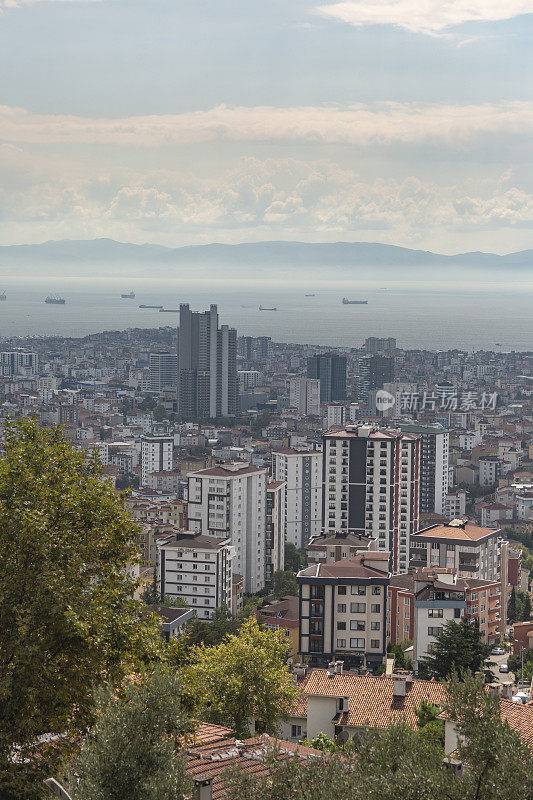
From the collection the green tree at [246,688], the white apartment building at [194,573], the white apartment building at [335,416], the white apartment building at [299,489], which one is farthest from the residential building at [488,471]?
the green tree at [246,688]

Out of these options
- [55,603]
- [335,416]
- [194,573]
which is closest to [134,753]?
[55,603]

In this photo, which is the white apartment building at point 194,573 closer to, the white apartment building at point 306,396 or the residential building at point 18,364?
the white apartment building at point 306,396

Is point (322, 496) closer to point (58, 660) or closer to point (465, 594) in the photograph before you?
point (465, 594)

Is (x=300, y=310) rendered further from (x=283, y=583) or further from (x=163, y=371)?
(x=283, y=583)

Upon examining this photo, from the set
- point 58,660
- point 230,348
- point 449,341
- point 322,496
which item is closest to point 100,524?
point 58,660

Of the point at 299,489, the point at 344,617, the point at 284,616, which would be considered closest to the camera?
the point at 344,617

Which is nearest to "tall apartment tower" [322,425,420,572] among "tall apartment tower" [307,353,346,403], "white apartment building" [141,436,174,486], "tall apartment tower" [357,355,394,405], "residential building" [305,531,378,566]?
"residential building" [305,531,378,566]

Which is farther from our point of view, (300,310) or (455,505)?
(300,310)
